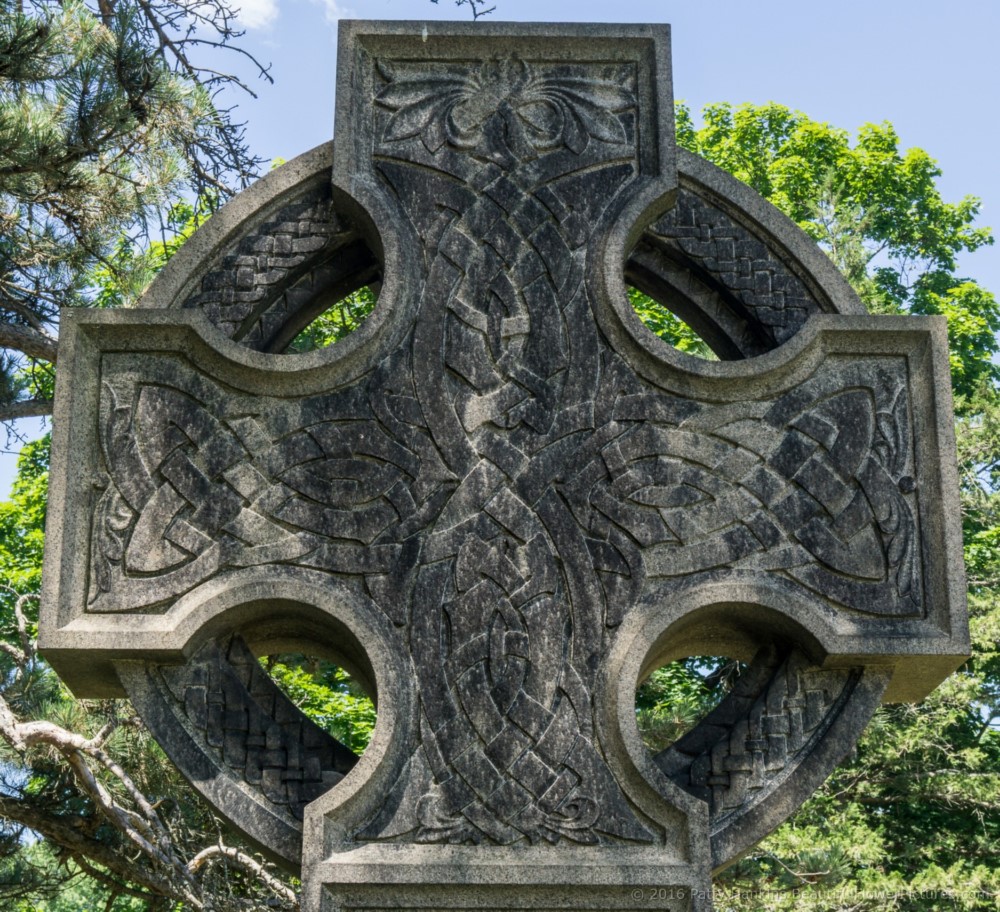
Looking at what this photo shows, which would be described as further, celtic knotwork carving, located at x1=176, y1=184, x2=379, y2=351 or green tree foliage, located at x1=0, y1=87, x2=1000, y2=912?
green tree foliage, located at x1=0, y1=87, x2=1000, y2=912

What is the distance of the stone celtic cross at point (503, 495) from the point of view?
12.5 ft

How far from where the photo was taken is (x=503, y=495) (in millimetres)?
4090

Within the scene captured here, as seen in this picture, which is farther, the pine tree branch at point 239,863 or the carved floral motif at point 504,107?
the pine tree branch at point 239,863

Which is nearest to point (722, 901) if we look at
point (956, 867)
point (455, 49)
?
point (956, 867)

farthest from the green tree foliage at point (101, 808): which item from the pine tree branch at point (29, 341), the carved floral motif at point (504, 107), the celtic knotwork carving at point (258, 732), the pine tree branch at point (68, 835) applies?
the carved floral motif at point (504, 107)

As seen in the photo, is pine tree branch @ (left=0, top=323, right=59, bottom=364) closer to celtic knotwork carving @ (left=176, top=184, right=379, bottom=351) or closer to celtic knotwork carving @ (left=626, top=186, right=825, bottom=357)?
celtic knotwork carving @ (left=176, top=184, right=379, bottom=351)

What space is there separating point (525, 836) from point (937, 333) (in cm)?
201

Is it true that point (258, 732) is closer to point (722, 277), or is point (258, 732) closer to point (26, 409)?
point (722, 277)

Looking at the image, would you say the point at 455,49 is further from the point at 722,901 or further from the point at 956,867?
the point at 956,867

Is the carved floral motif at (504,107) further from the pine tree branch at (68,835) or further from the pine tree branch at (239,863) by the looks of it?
the pine tree branch at (68,835)

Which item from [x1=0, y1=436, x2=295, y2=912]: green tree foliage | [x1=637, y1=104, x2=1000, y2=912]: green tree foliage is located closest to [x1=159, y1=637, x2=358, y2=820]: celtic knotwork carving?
[x1=0, y1=436, x2=295, y2=912]: green tree foliage

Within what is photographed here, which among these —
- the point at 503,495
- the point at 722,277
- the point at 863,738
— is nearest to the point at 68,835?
the point at 503,495

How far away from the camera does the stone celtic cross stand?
3822 mm

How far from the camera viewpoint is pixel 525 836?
3.74 metres
